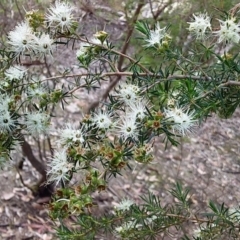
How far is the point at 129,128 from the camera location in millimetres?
988

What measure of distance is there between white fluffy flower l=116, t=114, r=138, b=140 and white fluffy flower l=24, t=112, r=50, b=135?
0.18 m

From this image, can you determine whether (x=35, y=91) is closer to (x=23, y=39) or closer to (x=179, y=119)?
(x=23, y=39)

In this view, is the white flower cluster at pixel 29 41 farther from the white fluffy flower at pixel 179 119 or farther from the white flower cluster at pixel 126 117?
the white fluffy flower at pixel 179 119

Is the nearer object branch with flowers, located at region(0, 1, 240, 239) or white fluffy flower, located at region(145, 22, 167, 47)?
branch with flowers, located at region(0, 1, 240, 239)

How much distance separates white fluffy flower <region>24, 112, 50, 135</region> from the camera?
3.60ft

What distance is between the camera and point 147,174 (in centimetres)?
279

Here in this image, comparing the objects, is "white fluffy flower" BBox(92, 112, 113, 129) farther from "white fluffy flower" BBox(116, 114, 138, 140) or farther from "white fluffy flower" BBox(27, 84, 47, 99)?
"white fluffy flower" BBox(27, 84, 47, 99)

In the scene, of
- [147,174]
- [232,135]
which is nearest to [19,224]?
[147,174]

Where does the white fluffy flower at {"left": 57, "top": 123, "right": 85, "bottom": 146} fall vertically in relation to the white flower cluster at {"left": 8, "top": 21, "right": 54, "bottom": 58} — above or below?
below

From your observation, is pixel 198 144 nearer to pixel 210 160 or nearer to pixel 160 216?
pixel 210 160

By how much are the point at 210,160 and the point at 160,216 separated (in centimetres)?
169

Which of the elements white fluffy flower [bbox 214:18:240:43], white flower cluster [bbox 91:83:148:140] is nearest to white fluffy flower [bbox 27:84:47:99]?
white flower cluster [bbox 91:83:148:140]

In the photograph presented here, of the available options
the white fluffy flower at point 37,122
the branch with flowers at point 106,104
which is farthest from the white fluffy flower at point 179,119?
the white fluffy flower at point 37,122

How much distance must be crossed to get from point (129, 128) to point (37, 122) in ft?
0.74
